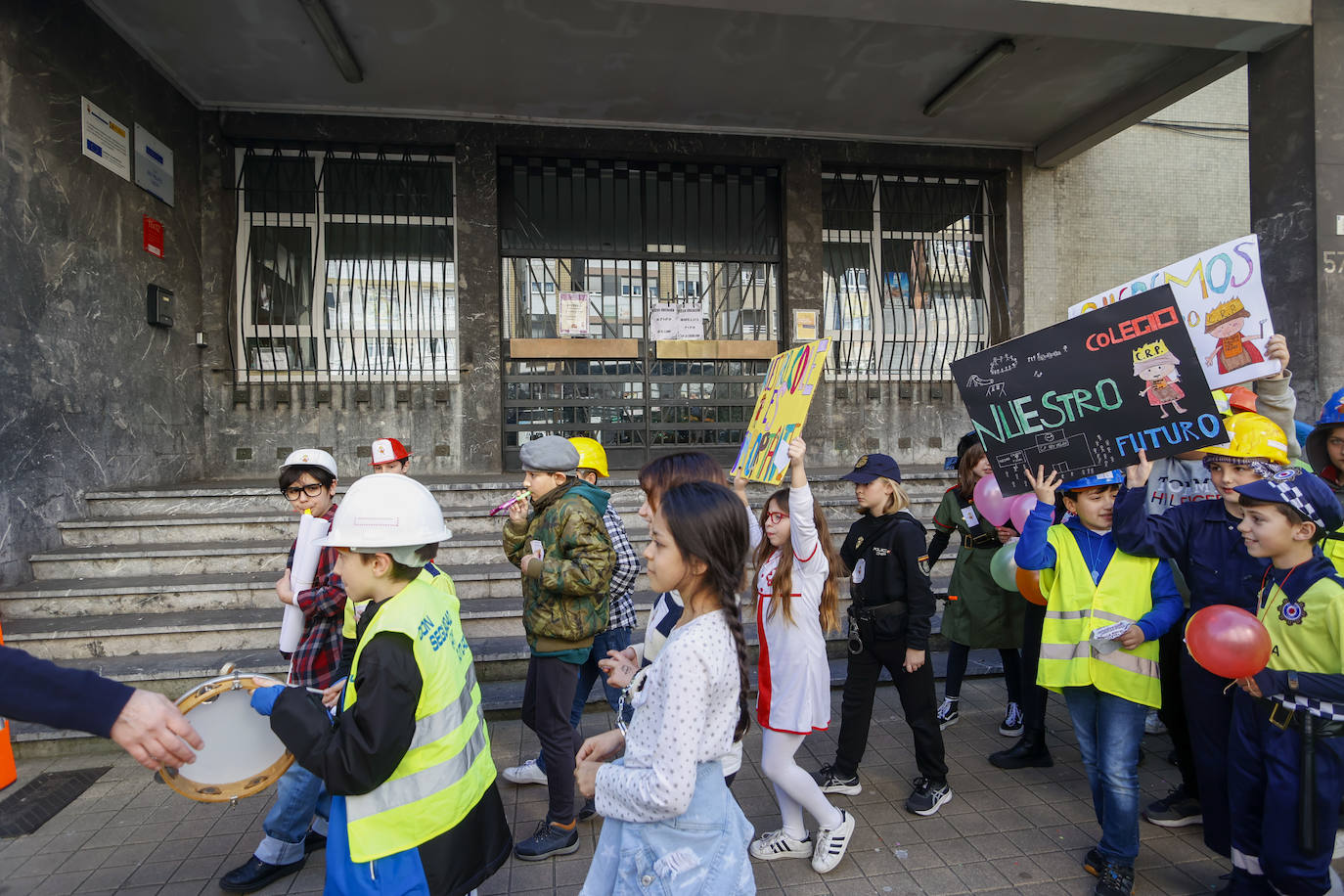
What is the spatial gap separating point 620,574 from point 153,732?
7.55 ft

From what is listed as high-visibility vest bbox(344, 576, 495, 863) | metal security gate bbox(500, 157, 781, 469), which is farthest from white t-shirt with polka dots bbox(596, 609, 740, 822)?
metal security gate bbox(500, 157, 781, 469)

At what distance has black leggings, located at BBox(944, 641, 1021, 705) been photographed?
459cm

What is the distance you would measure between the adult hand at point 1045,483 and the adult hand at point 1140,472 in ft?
0.82

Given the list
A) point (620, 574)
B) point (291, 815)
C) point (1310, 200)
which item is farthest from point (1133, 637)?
point (1310, 200)

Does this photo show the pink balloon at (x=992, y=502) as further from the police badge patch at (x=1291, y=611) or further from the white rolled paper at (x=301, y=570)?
the white rolled paper at (x=301, y=570)

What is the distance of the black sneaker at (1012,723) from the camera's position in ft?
14.7

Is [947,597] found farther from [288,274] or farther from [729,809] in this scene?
[288,274]

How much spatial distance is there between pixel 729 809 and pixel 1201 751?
252 cm

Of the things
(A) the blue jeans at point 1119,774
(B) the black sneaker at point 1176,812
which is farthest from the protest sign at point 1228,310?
(B) the black sneaker at point 1176,812

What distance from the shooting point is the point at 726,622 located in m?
1.87

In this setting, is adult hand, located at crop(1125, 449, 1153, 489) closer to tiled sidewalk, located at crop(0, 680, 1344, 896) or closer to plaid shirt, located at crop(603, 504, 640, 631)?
tiled sidewalk, located at crop(0, 680, 1344, 896)

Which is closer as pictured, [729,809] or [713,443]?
[729,809]

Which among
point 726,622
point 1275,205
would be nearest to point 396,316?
point 726,622

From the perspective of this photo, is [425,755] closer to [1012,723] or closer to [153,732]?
[153,732]
